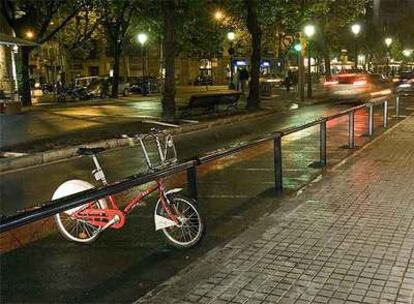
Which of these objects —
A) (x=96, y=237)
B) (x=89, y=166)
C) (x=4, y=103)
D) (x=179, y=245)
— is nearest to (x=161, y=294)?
(x=179, y=245)

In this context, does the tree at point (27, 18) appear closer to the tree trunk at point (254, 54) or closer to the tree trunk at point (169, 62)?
the tree trunk at point (169, 62)

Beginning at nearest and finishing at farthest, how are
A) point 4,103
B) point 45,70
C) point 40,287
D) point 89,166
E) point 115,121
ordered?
point 40,287, point 89,166, point 115,121, point 4,103, point 45,70

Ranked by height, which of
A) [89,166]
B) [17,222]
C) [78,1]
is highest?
[78,1]

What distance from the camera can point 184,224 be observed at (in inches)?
242

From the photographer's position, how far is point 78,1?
30.9 m

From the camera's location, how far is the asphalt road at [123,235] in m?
5.18

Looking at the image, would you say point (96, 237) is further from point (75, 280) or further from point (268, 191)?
point (268, 191)

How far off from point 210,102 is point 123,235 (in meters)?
16.5

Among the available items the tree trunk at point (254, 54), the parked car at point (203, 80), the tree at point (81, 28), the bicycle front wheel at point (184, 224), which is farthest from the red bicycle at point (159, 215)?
the parked car at point (203, 80)

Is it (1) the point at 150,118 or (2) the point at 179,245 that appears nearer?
(2) the point at 179,245

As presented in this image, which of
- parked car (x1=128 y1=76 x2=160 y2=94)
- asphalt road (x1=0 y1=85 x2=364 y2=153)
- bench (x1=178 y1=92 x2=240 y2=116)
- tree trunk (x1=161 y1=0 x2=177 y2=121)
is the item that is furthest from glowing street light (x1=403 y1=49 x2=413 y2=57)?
tree trunk (x1=161 y1=0 x2=177 y2=121)

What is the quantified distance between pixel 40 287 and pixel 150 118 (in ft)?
53.3

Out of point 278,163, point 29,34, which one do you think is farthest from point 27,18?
point 278,163

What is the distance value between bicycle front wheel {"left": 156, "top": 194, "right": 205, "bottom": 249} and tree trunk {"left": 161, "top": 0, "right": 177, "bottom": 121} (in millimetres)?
14124
